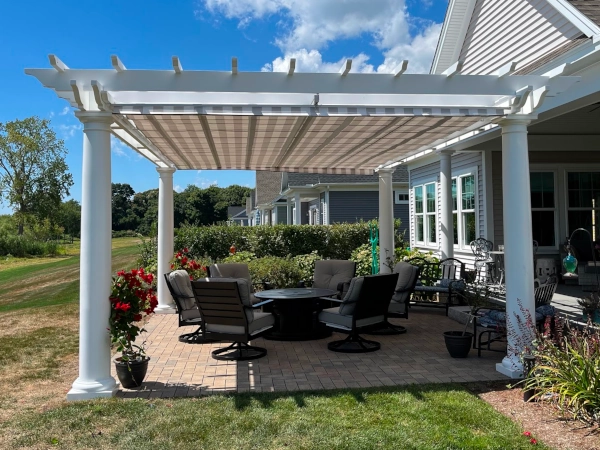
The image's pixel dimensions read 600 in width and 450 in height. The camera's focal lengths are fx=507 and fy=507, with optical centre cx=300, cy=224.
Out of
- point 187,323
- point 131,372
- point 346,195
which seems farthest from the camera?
point 346,195

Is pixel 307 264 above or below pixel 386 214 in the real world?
below

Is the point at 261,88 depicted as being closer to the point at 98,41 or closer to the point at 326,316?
the point at 326,316

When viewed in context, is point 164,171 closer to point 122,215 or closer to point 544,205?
point 544,205

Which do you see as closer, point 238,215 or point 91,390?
point 91,390

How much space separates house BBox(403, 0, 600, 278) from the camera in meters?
8.41

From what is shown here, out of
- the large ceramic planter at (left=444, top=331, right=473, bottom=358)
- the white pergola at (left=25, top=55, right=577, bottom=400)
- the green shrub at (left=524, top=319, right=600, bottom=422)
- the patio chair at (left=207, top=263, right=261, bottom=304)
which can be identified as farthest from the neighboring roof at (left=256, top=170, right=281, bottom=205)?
the green shrub at (left=524, top=319, right=600, bottom=422)

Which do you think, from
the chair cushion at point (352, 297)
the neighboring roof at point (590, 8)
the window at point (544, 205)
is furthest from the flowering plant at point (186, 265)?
the neighboring roof at point (590, 8)

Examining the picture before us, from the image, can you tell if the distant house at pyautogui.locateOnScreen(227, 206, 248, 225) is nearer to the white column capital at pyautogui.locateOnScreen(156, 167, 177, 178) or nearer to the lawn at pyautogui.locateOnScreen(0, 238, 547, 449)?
the white column capital at pyautogui.locateOnScreen(156, 167, 177, 178)

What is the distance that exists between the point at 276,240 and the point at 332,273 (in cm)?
720

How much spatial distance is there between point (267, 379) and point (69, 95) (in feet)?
11.8

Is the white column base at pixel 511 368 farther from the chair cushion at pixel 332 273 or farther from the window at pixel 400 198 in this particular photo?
the window at pixel 400 198

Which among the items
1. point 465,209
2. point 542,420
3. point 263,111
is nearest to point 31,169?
point 465,209

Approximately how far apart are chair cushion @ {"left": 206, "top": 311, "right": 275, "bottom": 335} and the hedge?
8.64 m

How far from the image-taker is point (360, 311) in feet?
21.9
